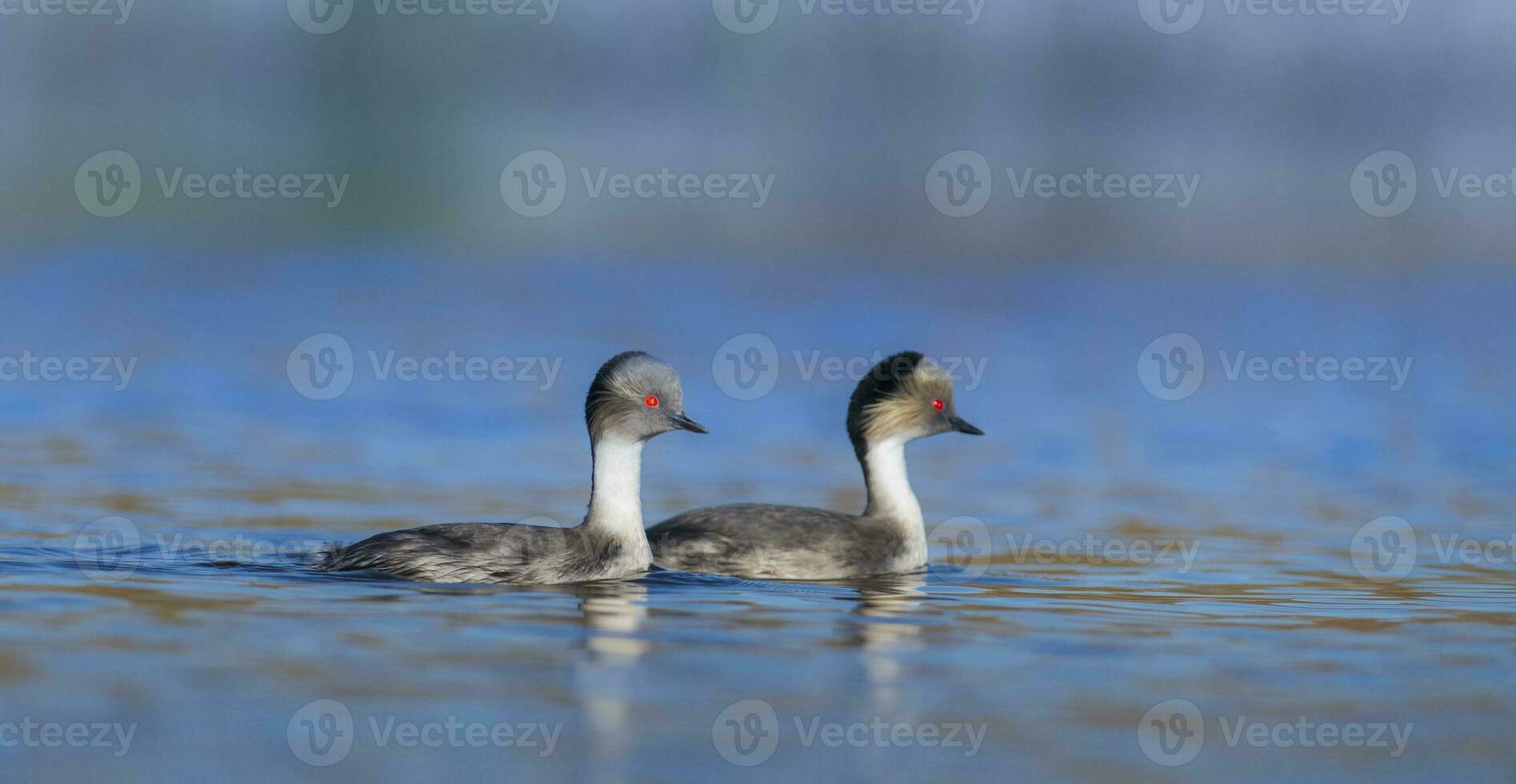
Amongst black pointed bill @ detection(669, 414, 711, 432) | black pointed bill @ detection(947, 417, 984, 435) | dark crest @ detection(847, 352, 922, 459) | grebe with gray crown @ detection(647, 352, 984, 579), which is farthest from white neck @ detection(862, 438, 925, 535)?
black pointed bill @ detection(669, 414, 711, 432)

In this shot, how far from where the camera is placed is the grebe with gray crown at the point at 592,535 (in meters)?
11.0

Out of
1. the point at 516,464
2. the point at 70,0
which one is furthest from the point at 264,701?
the point at 70,0

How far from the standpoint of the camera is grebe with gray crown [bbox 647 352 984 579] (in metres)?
12.1

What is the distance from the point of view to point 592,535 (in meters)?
11.7

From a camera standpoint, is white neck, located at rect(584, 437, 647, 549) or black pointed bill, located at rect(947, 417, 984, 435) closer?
white neck, located at rect(584, 437, 647, 549)

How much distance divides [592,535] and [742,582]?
34.9 inches

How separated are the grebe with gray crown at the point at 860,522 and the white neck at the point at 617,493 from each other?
1.57ft

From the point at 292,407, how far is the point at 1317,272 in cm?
2654

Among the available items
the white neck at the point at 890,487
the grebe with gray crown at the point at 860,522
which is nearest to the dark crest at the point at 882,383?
the grebe with gray crown at the point at 860,522

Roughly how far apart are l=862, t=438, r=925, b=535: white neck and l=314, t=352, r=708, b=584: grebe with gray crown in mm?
1824

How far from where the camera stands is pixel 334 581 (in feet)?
35.2

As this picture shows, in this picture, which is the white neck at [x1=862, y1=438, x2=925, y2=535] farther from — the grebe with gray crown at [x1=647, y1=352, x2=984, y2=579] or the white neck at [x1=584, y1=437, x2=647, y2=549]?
the white neck at [x1=584, y1=437, x2=647, y2=549]

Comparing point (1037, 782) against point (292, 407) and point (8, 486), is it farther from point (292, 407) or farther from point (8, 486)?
point (292, 407)

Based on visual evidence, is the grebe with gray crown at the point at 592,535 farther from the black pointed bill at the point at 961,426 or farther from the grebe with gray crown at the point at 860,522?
the black pointed bill at the point at 961,426
